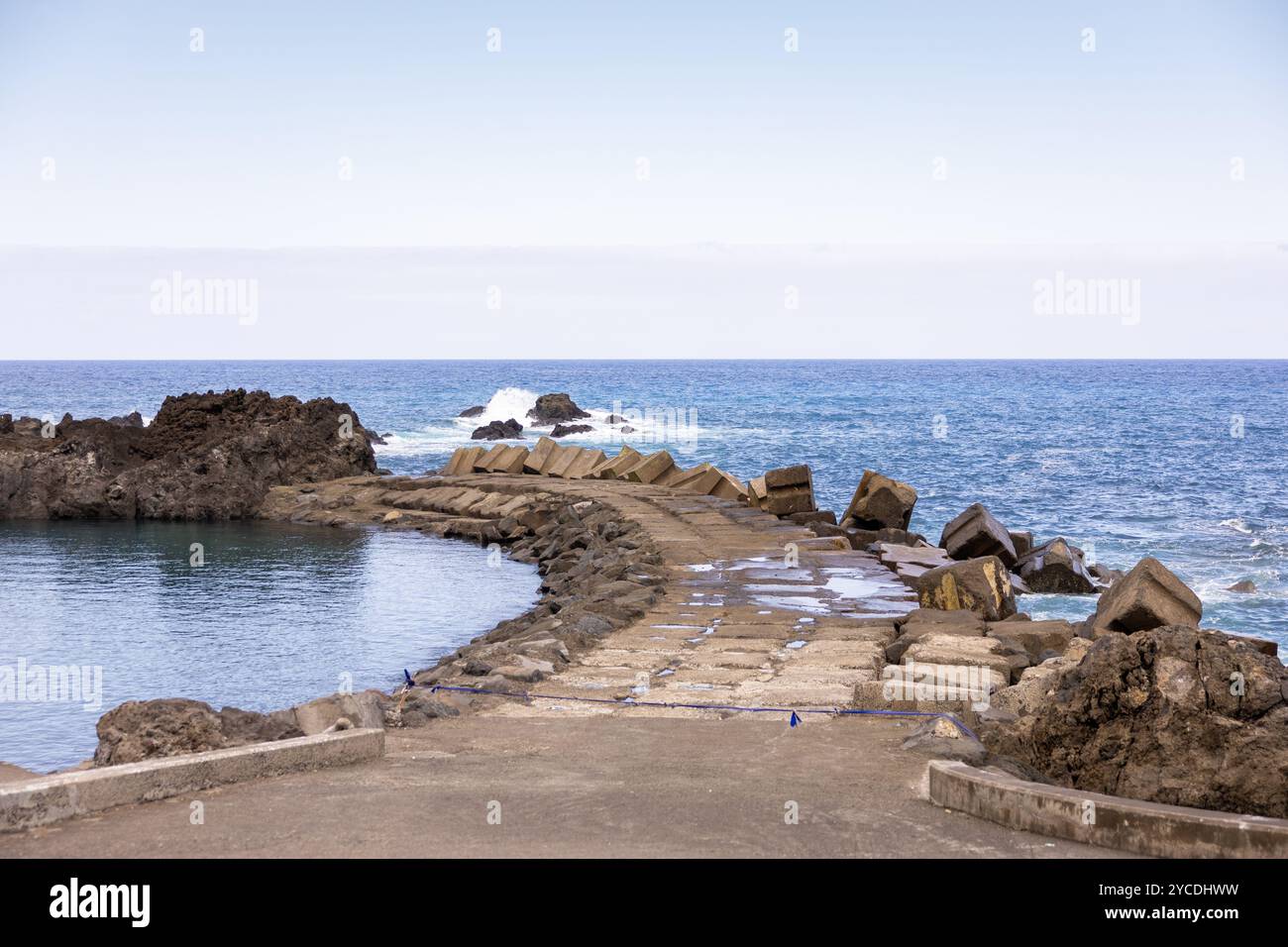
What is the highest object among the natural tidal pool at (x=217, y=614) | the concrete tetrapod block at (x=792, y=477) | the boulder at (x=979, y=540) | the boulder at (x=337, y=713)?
the concrete tetrapod block at (x=792, y=477)

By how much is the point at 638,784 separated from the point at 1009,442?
53.0 metres

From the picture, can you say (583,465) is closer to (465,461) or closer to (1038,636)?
(465,461)

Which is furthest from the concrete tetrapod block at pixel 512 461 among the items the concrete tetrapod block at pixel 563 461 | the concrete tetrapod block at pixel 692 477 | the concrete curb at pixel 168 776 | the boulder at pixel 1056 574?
the concrete curb at pixel 168 776

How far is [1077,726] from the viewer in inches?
260

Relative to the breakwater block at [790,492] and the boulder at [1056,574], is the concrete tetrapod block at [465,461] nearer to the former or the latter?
the breakwater block at [790,492]

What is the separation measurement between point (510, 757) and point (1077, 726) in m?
3.14

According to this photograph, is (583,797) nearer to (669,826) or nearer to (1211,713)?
(669,826)

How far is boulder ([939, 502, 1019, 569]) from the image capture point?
63.7ft

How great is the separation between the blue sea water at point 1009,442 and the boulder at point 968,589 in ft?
15.3

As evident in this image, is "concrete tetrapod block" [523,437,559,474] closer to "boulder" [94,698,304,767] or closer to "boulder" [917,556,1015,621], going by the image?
"boulder" [917,556,1015,621]

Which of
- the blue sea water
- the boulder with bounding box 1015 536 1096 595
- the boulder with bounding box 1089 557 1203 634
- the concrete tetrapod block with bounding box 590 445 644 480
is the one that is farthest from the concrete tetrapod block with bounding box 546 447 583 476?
the boulder with bounding box 1089 557 1203 634

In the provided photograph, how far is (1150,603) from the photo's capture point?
10.8m

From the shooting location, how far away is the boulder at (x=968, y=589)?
12.9m

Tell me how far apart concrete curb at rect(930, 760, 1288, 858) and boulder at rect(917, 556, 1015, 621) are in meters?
6.91
